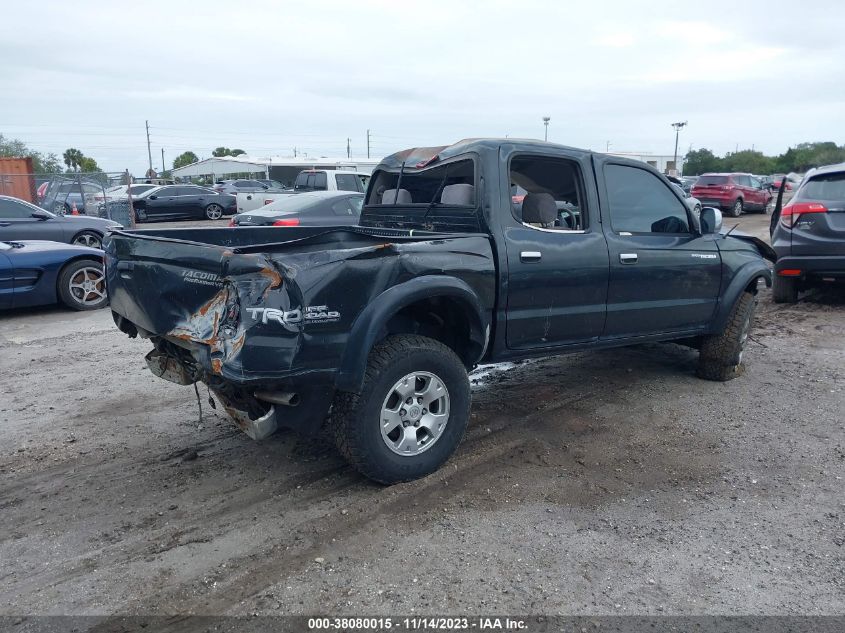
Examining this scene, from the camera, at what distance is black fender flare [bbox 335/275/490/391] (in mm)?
3494

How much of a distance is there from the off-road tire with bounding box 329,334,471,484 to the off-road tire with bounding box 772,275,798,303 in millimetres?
7030

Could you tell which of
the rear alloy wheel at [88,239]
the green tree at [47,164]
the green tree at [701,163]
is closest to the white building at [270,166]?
the green tree at [47,164]

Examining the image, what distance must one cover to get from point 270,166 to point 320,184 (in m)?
33.9

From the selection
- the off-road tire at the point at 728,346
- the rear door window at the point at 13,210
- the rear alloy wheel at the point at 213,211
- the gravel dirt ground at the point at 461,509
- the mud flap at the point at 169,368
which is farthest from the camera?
the rear alloy wheel at the point at 213,211

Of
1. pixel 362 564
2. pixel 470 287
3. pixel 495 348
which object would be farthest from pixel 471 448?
pixel 362 564

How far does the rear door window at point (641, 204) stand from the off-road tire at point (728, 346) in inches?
38.5

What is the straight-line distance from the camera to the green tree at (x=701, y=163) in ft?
231

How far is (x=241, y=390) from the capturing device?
11.8 feet

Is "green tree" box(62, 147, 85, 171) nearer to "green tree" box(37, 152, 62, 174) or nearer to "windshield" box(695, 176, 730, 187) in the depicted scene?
"green tree" box(37, 152, 62, 174)

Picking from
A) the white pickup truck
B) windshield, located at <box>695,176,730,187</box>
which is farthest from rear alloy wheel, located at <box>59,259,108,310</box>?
windshield, located at <box>695,176,730,187</box>

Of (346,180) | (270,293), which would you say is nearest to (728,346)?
(270,293)

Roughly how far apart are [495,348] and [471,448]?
0.68 meters

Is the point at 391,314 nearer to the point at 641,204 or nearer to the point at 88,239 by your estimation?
the point at 641,204

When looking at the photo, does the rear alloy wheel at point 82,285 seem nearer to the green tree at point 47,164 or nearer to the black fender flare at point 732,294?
the black fender flare at point 732,294
